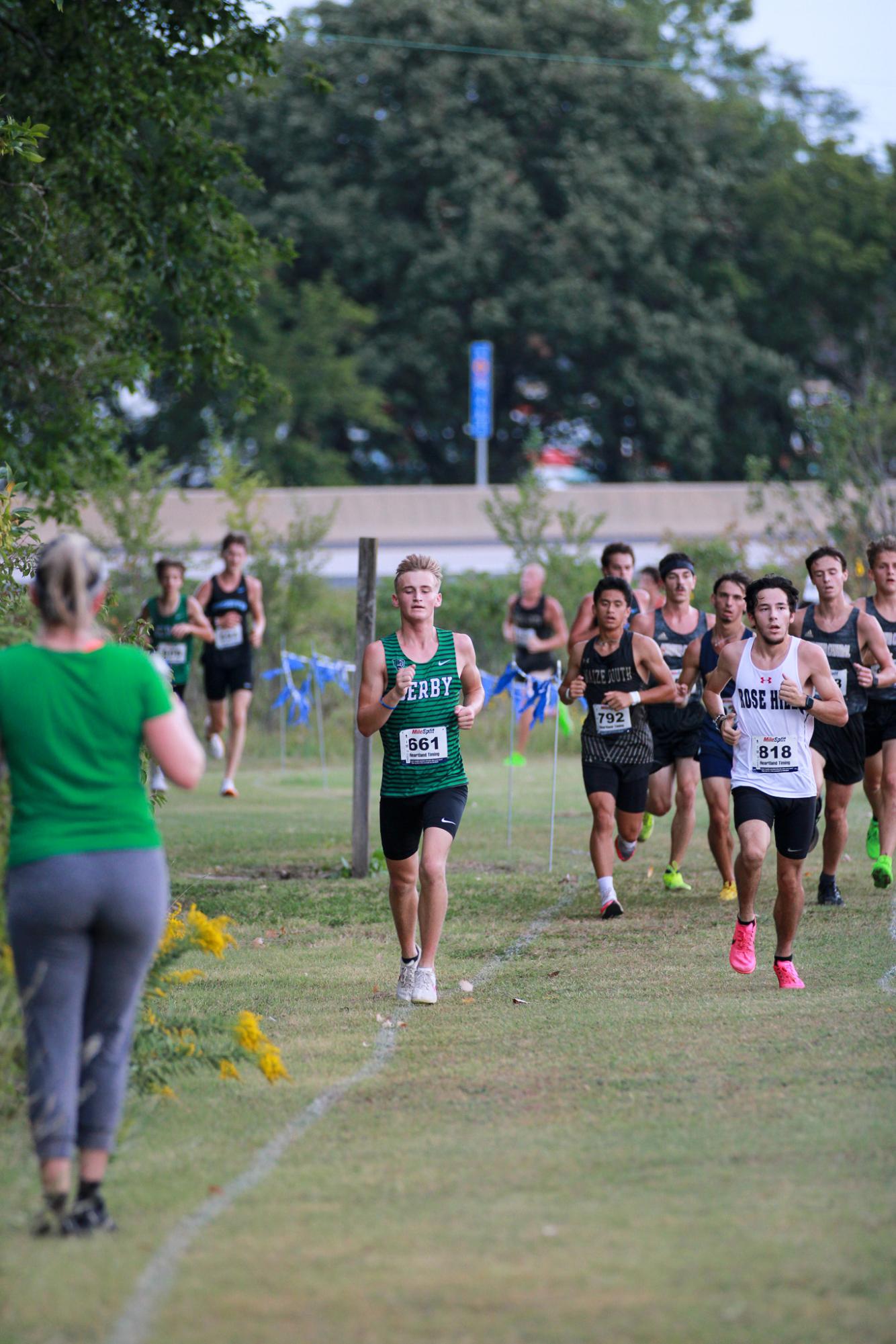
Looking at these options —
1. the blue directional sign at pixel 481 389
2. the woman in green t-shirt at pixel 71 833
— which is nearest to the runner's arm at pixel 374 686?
the woman in green t-shirt at pixel 71 833

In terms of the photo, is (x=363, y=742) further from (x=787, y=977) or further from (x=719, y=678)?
(x=787, y=977)

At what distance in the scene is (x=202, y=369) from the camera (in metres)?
14.6

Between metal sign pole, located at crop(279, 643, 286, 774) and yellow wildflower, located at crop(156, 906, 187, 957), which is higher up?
yellow wildflower, located at crop(156, 906, 187, 957)

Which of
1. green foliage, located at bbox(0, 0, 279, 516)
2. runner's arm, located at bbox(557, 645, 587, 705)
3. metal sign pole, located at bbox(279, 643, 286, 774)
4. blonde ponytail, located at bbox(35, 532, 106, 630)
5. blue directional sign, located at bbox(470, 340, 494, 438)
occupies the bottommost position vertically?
metal sign pole, located at bbox(279, 643, 286, 774)

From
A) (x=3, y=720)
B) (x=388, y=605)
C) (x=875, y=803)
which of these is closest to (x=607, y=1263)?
(x=3, y=720)

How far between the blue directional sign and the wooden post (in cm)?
2933

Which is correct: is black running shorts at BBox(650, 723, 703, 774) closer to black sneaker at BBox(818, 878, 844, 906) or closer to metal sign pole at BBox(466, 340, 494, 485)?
black sneaker at BBox(818, 878, 844, 906)

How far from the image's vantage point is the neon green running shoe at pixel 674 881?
11367 mm

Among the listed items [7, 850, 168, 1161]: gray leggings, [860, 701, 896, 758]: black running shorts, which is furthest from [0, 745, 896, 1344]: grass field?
[860, 701, 896, 758]: black running shorts

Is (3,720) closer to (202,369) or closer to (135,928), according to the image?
(135,928)

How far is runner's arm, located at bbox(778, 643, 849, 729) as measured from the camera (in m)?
7.59

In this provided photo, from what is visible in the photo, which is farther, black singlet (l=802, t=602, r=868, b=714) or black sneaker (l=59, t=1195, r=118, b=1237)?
black singlet (l=802, t=602, r=868, b=714)

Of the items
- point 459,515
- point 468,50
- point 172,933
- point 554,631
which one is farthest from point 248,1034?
point 468,50

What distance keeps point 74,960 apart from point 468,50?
4083 cm
